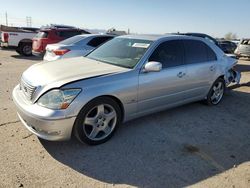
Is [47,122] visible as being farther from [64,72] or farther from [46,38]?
[46,38]

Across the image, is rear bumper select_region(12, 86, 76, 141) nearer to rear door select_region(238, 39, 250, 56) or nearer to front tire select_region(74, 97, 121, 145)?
front tire select_region(74, 97, 121, 145)

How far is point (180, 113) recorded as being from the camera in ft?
17.9

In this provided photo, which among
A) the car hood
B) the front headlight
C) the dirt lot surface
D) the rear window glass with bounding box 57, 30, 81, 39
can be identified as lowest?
the dirt lot surface

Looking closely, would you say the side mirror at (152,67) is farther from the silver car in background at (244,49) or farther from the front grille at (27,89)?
the silver car in background at (244,49)

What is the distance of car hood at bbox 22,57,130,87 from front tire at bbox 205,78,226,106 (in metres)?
2.66

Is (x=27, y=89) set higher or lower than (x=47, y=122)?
higher

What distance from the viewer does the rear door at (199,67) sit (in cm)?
520

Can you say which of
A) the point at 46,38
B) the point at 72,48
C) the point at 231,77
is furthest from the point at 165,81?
the point at 46,38

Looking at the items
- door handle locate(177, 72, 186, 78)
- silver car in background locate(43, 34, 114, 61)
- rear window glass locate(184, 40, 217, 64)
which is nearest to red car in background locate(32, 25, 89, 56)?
silver car in background locate(43, 34, 114, 61)

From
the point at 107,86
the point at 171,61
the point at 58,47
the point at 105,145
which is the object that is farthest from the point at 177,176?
the point at 58,47

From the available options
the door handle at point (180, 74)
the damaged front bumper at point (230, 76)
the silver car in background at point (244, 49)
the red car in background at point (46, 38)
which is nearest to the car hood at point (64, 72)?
the door handle at point (180, 74)

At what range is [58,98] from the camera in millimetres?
3443

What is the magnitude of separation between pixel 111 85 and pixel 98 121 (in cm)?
57

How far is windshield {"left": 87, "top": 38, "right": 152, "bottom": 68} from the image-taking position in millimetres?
4445
